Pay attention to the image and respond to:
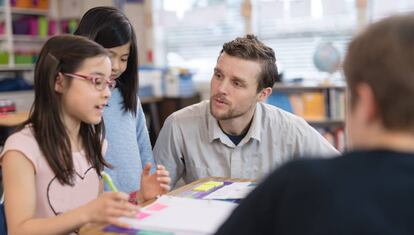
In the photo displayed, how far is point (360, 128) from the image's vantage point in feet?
2.25

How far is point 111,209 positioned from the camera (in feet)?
3.41

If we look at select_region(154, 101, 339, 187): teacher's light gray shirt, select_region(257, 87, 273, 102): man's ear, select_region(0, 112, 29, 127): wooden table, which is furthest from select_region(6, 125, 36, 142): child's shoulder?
select_region(0, 112, 29, 127): wooden table

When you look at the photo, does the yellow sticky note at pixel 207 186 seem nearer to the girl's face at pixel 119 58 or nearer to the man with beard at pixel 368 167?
the girl's face at pixel 119 58

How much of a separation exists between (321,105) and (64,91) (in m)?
3.55

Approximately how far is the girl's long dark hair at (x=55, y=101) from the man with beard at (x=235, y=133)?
2.18ft

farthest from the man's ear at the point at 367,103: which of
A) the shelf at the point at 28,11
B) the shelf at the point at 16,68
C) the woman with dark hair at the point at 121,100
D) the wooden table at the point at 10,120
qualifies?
the shelf at the point at 28,11

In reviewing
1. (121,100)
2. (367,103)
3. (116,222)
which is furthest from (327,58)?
(367,103)

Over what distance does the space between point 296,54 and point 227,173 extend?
11.3 feet

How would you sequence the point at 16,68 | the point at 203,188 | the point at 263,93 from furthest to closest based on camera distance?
the point at 16,68, the point at 263,93, the point at 203,188

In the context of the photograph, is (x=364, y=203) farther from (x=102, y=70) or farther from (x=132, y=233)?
(x=102, y=70)

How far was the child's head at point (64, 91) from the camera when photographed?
4.38 feet

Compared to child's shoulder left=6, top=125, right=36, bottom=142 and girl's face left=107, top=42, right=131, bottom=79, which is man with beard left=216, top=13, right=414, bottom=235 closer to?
child's shoulder left=6, top=125, right=36, bottom=142

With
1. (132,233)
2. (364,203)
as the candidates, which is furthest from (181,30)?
(364,203)

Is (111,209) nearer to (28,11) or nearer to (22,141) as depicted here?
(22,141)
